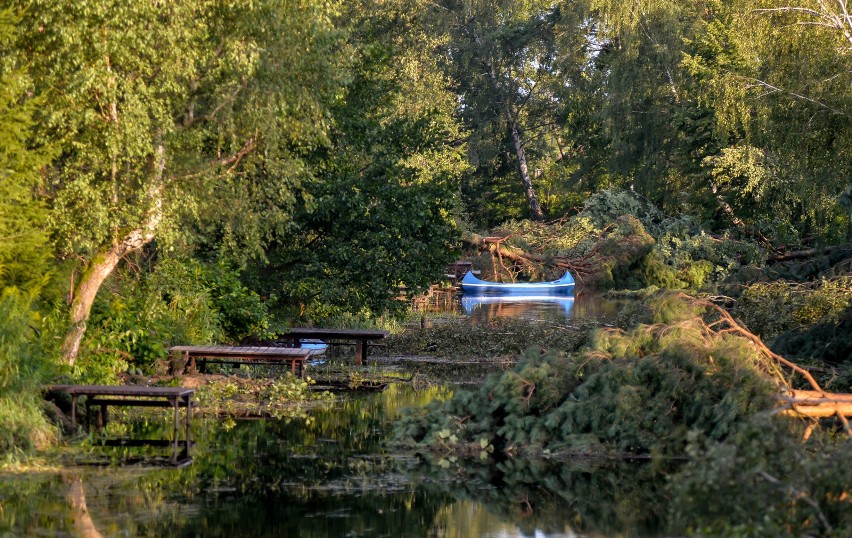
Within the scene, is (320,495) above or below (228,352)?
below

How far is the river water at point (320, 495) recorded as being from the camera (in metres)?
9.66

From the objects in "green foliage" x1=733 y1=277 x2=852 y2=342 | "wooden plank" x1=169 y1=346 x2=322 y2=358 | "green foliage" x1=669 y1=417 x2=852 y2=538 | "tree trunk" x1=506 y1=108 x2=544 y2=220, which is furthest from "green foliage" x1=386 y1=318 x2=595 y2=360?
"tree trunk" x1=506 y1=108 x2=544 y2=220

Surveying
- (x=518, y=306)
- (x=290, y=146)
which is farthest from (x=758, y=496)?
(x=518, y=306)

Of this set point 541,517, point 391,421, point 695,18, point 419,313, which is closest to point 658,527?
point 541,517

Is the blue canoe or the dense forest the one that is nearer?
the dense forest

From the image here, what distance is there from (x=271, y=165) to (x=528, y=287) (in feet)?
88.3

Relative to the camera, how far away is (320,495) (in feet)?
36.1

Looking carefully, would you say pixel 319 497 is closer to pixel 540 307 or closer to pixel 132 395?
pixel 132 395

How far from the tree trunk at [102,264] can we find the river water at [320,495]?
1682mm

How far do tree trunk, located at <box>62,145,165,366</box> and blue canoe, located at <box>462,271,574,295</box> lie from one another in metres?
27.6

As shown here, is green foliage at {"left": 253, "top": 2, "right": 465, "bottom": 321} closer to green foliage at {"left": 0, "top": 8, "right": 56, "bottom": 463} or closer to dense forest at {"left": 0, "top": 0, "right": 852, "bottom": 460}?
dense forest at {"left": 0, "top": 0, "right": 852, "bottom": 460}

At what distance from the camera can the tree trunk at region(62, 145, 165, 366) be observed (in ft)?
49.5

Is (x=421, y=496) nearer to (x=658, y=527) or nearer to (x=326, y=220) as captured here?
(x=658, y=527)

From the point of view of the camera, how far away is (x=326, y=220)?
2355cm
